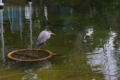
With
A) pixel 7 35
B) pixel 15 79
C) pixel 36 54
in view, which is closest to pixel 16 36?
pixel 7 35

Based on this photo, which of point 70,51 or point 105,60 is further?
point 70,51

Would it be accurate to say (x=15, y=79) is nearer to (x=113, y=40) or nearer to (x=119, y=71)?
(x=119, y=71)

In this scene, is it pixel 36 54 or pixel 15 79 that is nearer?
pixel 15 79

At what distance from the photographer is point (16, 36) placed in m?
9.25

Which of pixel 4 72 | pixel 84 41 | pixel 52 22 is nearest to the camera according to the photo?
pixel 4 72

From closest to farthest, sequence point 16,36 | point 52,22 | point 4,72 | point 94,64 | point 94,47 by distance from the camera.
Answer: point 4,72, point 94,64, point 94,47, point 16,36, point 52,22

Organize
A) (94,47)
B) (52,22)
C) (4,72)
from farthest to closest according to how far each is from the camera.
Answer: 1. (52,22)
2. (94,47)
3. (4,72)

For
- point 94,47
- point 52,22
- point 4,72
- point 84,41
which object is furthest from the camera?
point 52,22

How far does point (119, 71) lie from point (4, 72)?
2.22 m

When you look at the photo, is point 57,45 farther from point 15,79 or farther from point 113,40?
point 15,79

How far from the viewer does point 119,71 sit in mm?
5500

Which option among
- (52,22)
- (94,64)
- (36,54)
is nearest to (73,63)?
(94,64)

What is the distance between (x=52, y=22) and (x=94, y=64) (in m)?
6.38

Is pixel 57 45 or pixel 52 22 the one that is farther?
pixel 52 22
